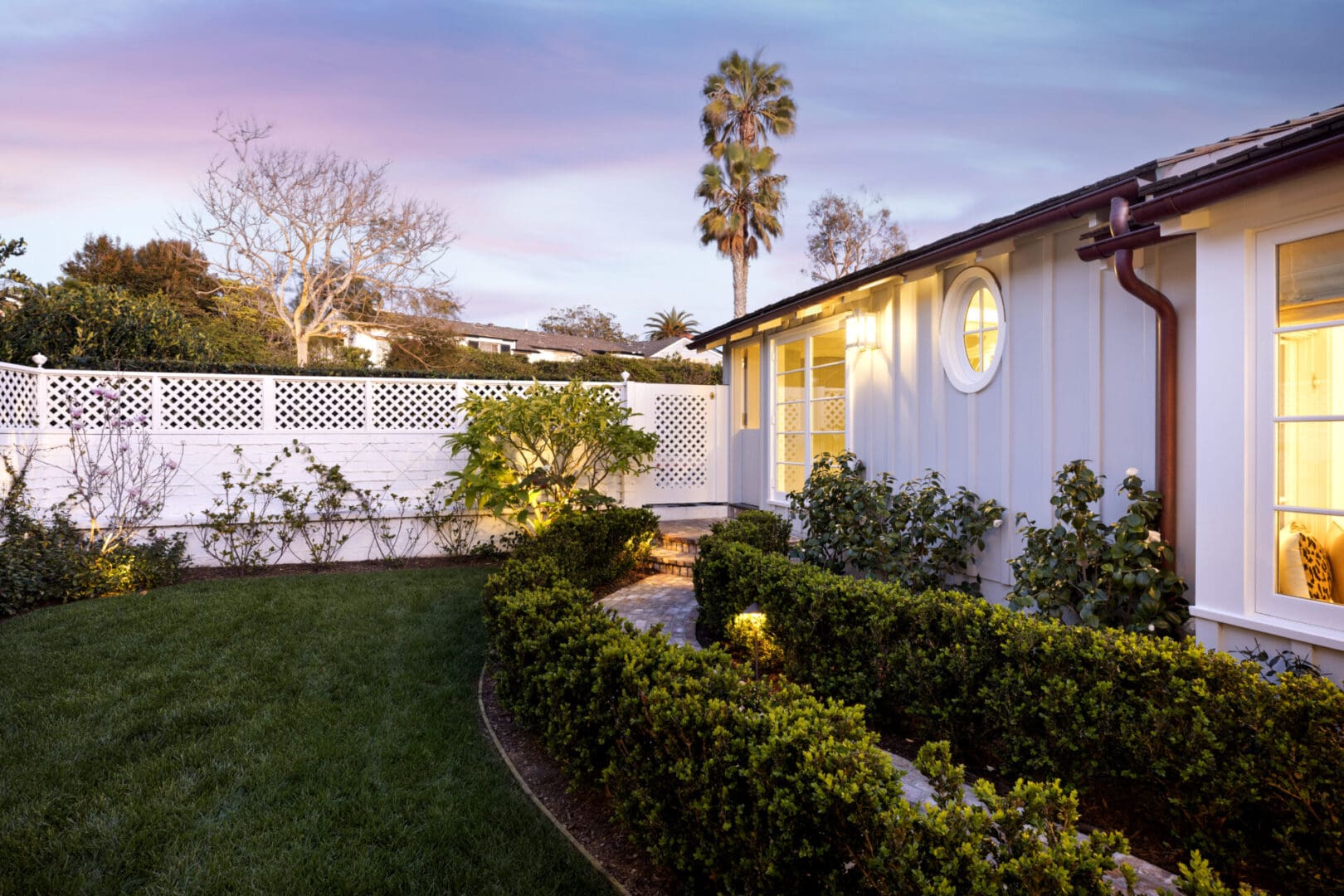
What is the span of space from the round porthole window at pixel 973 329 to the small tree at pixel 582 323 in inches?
1654

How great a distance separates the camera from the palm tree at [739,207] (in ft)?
65.7

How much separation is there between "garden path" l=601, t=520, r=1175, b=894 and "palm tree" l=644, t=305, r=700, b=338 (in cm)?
3804

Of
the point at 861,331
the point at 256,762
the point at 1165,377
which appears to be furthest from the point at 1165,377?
the point at 256,762

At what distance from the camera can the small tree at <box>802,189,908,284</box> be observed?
25.1 meters

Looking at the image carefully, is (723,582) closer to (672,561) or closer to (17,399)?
(672,561)

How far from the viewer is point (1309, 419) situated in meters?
2.79

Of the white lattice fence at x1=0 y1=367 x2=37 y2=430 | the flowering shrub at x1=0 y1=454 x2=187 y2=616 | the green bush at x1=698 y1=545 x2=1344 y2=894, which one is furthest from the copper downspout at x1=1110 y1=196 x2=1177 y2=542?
the white lattice fence at x1=0 y1=367 x2=37 y2=430

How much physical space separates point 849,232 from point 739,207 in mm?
7072

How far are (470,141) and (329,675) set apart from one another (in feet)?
33.2

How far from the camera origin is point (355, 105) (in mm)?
10273

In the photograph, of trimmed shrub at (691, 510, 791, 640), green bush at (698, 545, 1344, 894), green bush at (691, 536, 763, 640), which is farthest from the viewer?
trimmed shrub at (691, 510, 791, 640)

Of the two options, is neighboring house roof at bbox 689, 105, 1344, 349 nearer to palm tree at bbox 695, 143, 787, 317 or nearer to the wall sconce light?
the wall sconce light

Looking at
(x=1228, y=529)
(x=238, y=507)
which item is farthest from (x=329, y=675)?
(x=1228, y=529)

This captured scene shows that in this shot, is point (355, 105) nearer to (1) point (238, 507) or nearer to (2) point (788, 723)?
(1) point (238, 507)
